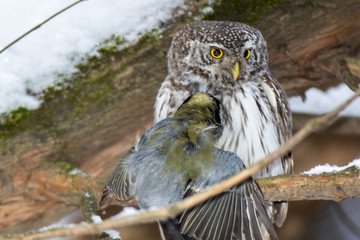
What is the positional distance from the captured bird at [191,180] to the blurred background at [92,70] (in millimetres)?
676

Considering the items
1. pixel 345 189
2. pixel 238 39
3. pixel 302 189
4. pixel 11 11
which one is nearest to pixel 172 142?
pixel 302 189

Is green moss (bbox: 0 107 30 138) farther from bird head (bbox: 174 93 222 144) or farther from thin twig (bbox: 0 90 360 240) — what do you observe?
thin twig (bbox: 0 90 360 240)

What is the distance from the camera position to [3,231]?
3.10m

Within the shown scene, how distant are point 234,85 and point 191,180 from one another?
100cm

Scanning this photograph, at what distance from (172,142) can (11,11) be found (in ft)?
5.46

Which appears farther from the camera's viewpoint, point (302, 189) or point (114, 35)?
point (114, 35)

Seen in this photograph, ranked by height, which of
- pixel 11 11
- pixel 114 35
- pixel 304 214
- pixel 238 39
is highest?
pixel 11 11

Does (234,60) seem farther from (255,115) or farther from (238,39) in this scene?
(255,115)

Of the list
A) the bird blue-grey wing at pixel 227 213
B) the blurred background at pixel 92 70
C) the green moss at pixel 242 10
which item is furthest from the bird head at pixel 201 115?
the green moss at pixel 242 10

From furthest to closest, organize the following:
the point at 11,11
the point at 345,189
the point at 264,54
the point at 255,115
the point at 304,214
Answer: the point at 304,214
the point at 11,11
the point at 264,54
the point at 255,115
the point at 345,189

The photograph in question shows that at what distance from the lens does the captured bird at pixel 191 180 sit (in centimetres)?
192

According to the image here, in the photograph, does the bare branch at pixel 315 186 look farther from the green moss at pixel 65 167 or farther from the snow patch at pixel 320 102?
the snow patch at pixel 320 102

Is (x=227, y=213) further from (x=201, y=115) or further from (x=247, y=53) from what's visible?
(x=247, y=53)

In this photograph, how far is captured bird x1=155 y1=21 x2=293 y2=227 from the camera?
2.81 metres
